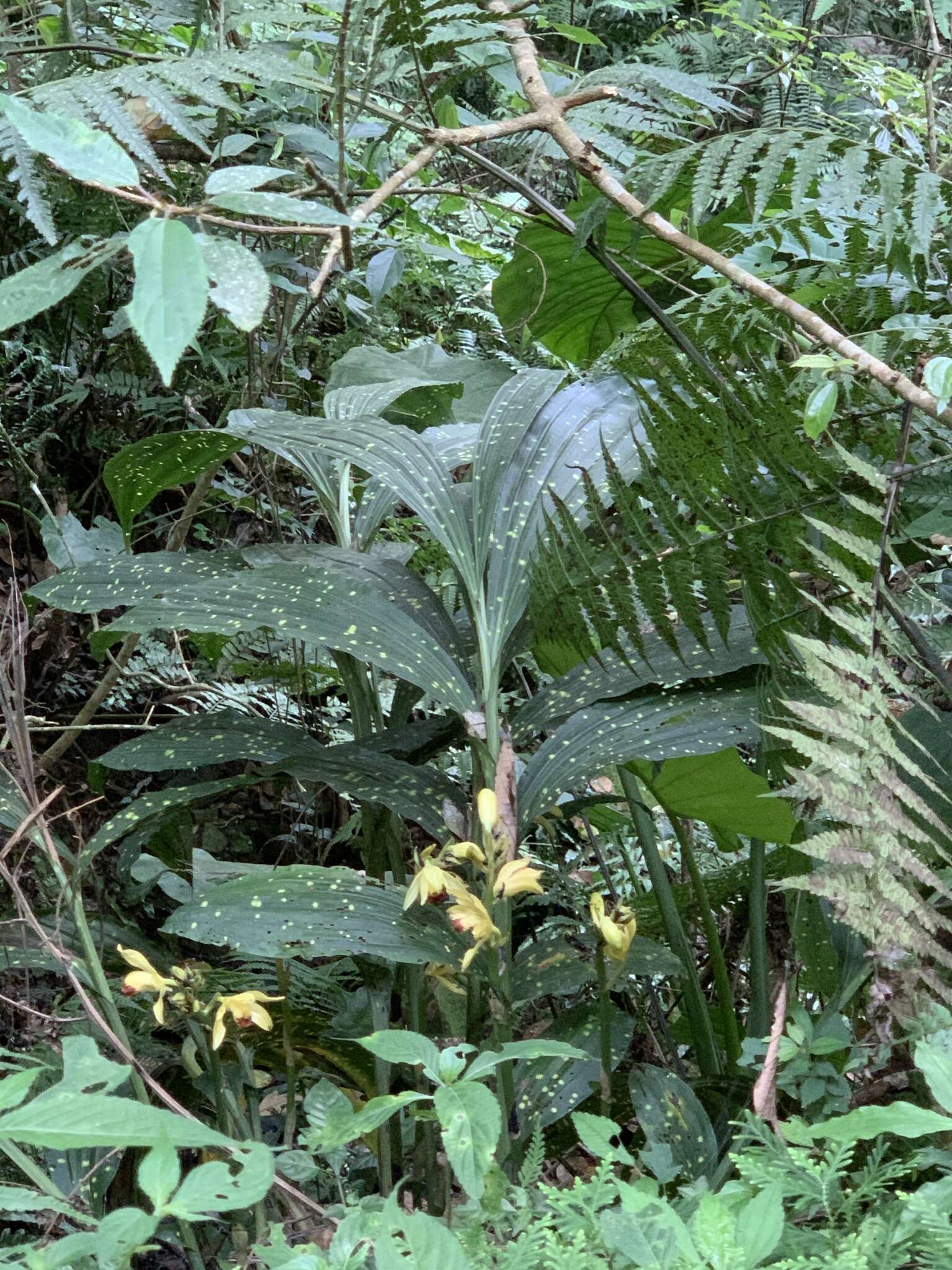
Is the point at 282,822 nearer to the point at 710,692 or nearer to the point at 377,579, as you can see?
the point at 377,579

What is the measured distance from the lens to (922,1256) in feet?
2.11

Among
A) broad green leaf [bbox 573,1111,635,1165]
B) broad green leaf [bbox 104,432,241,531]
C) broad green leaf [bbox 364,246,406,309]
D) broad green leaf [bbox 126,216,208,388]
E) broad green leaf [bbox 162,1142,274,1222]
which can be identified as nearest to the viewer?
broad green leaf [bbox 126,216,208,388]

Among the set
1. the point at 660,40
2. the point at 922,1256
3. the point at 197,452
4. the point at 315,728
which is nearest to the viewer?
the point at 922,1256

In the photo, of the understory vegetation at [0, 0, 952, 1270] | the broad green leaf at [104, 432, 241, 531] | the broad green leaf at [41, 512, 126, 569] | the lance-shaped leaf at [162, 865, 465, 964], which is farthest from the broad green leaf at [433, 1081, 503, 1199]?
the broad green leaf at [41, 512, 126, 569]

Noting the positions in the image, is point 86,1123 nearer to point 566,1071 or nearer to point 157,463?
point 566,1071

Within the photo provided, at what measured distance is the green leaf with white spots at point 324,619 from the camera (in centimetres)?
112

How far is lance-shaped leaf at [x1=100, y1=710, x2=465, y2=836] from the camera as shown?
1.12 metres

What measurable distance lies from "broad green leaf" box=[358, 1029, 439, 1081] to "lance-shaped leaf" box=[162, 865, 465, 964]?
164mm

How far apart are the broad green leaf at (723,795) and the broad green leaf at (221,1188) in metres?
0.63

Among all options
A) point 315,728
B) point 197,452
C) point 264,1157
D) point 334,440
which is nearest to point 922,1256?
point 264,1157

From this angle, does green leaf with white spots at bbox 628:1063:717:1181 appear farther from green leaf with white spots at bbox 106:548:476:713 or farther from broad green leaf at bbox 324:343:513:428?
broad green leaf at bbox 324:343:513:428

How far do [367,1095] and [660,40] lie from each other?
13.3 feet

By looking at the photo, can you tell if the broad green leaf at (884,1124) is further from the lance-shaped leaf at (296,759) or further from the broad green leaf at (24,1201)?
the lance-shaped leaf at (296,759)

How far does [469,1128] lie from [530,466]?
30.4 inches
